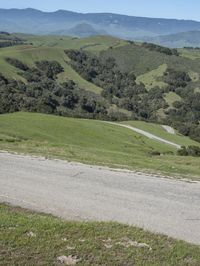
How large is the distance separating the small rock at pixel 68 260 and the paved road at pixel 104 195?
3.34 m

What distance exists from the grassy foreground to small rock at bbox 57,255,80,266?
0.06 ft

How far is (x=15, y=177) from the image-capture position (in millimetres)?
16906

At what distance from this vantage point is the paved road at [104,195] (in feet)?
41.7

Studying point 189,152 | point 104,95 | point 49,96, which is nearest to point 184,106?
point 104,95

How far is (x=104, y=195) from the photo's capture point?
1496 centimetres

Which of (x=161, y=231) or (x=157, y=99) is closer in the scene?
(x=161, y=231)

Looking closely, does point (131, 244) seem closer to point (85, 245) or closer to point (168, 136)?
point (85, 245)

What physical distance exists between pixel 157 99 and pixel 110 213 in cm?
15236

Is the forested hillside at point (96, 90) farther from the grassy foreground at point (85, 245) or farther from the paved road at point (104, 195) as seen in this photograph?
the grassy foreground at point (85, 245)

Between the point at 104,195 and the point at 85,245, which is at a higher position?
the point at 85,245

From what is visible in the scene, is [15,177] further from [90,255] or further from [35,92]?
[35,92]

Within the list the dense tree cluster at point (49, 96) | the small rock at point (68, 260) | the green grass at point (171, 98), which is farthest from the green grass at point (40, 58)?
the small rock at point (68, 260)

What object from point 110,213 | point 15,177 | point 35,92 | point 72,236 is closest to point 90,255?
point 72,236

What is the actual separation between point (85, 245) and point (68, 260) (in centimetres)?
73
